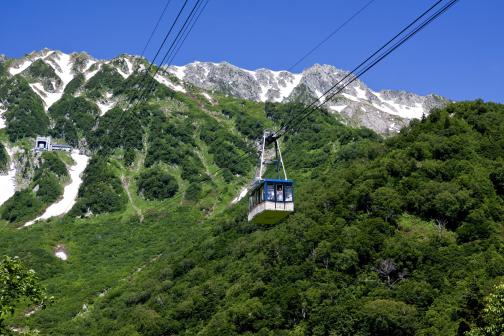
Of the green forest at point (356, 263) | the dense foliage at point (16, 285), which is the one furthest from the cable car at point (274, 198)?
the green forest at point (356, 263)

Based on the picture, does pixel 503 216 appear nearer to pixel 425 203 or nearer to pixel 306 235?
pixel 425 203

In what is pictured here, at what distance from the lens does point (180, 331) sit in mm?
116812

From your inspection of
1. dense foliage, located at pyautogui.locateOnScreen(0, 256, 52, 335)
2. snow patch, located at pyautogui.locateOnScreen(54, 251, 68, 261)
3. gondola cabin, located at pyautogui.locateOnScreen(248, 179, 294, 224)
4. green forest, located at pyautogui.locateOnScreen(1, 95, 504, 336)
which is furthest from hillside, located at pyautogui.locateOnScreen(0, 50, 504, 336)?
dense foliage, located at pyautogui.locateOnScreen(0, 256, 52, 335)

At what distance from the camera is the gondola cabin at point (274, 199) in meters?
40.6

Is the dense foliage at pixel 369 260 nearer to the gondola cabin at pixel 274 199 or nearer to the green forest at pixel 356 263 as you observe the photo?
the green forest at pixel 356 263

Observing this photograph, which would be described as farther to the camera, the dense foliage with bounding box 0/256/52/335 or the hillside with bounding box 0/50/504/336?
the hillside with bounding box 0/50/504/336

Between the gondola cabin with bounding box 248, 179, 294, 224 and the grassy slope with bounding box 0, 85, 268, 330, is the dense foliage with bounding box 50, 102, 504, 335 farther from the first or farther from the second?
the gondola cabin with bounding box 248, 179, 294, 224

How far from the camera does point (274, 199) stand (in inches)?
1607

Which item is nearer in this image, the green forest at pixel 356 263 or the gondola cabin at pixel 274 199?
the gondola cabin at pixel 274 199

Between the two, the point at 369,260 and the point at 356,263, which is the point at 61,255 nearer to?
the point at 356,263

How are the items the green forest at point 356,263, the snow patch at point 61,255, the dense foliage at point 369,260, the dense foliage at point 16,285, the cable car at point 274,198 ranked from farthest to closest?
the snow patch at point 61,255 → the green forest at point 356,263 → the dense foliage at point 369,260 → the cable car at point 274,198 → the dense foliage at point 16,285

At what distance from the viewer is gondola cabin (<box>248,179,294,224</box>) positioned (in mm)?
40562

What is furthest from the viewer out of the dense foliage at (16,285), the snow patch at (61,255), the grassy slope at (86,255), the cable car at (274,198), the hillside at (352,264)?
the snow patch at (61,255)

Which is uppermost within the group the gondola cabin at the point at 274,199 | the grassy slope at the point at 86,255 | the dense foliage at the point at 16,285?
the grassy slope at the point at 86,255
